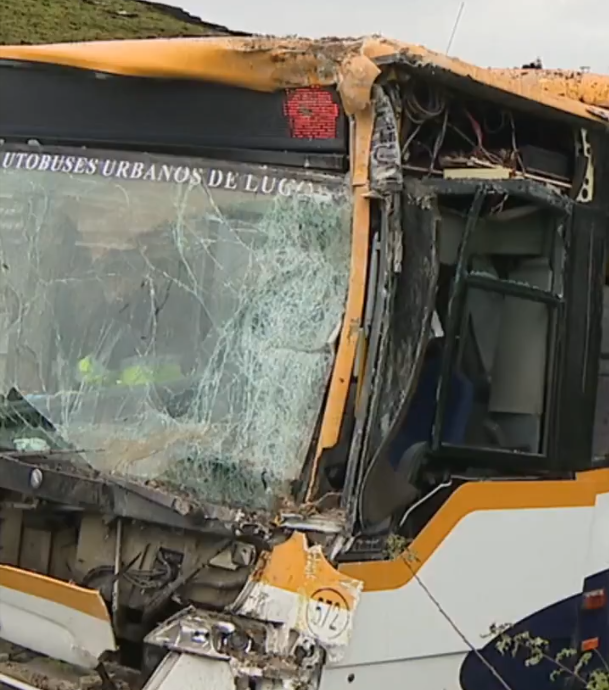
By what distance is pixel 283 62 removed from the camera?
3574 millimetres

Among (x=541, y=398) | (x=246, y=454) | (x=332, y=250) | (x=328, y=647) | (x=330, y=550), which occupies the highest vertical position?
(x=332, y=250)

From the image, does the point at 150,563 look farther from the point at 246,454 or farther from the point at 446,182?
the point at 446,182

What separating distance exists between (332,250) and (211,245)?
433 mm

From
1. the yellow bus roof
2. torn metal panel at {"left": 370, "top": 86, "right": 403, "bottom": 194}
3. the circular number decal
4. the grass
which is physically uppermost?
A: the grass

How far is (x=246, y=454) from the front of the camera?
364cm

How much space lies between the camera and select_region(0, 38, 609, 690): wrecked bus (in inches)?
137

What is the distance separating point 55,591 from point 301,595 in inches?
32.3

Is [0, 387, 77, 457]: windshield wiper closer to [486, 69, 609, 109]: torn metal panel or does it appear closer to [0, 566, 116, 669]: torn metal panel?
[0, 566, 116, 669]: torn metal panel

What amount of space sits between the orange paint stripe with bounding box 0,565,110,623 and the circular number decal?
65 centimetres

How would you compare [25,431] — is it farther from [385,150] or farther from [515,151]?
[515,151]

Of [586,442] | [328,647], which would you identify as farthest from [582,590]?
[328,647]

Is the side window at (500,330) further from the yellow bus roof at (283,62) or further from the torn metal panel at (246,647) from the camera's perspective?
the torn metal panel at (246,647)

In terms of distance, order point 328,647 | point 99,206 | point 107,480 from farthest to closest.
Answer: point 99,206
point 107,480
point 328,647

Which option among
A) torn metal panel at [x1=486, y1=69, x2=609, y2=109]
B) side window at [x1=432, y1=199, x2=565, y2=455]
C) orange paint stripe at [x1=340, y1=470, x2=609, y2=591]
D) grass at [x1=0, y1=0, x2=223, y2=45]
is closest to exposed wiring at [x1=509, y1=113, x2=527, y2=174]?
side window at [x1=432, y1=199, x2=565, y2=455]
